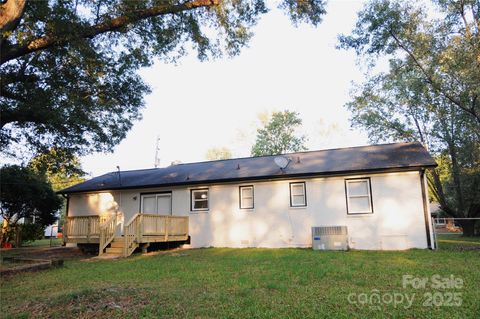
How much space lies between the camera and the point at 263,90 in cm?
4031

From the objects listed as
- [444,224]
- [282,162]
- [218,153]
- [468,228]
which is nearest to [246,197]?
[282,162]

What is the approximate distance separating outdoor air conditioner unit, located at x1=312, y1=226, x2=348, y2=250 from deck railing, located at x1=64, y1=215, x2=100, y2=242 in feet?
28.6

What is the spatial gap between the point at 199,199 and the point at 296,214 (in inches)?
177

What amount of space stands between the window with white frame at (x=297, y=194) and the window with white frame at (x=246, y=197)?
5.82 feet

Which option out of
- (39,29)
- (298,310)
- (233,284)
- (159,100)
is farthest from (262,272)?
(159,100)

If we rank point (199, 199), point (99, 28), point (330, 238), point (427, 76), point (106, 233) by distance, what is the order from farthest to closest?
point (199, 199) → point (106, 233) → point (427, 76) → point (330, 238) → point (99, 28)

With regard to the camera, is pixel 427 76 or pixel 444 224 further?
pixel 444 224

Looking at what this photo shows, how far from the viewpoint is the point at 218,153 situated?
5609 centimetres

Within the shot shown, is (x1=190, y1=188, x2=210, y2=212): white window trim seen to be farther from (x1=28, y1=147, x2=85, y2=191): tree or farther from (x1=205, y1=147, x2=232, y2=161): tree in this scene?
(x1=205, y1=147, x2=232, y2=161): tree

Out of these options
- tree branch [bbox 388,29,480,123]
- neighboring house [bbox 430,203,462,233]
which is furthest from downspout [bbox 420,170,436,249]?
neighboring house [bbox 430,203,462,233]

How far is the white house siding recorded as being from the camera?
12344 millimetres

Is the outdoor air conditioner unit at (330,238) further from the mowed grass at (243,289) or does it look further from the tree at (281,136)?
the tree at (281,136)

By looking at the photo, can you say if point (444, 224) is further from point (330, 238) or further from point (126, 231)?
point (126, 231)

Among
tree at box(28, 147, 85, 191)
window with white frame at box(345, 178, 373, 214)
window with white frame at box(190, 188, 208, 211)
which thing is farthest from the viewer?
window with white frame at box(190, 188, 208, 211)
